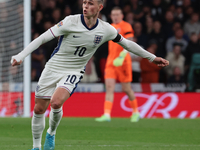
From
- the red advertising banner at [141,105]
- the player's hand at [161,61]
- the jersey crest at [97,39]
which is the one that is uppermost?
the jersey crest at [97,39]

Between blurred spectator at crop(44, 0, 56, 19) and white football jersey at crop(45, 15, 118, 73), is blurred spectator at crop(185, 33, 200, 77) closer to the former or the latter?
blurred spectator at crop(44, 0, 56, 19)

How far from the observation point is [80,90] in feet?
35.3

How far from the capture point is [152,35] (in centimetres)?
1184

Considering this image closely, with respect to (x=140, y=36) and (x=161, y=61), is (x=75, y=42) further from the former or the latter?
(x=140, y=36)

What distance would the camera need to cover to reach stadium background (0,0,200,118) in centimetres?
1038

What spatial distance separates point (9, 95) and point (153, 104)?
373cm

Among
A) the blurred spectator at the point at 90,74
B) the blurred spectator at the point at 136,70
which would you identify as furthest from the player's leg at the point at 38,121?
the blurred spectator at the point at 136,70

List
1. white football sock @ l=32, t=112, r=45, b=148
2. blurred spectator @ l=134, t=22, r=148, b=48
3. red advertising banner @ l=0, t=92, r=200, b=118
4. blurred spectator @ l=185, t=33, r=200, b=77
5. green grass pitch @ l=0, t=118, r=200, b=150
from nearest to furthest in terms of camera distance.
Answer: white football sock @ l=32, t=112, r=45, b=148
green grass pitch @ l=0, t=118, r=200, b=150
red advertising banner @ l=0, t=92, r=200, b=118
blurred spectator @ l=185, t=33, r=200, b=77
blurred spectator @ l=134, t=22, r=148, b=48

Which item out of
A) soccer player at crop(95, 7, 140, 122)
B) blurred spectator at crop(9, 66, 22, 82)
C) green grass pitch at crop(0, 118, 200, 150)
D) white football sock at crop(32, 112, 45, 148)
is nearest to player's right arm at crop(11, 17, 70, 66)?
white football sock at crop(32, 112, 45, 148)

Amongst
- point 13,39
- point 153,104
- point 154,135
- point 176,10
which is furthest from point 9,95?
point 176,10

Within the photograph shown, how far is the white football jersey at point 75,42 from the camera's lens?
180 inches

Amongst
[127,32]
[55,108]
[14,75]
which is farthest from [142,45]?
[55,108]

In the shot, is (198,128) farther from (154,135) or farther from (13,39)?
(13,39)

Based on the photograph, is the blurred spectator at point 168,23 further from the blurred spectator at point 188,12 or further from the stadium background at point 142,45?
the blurred spectator at point 188,12
